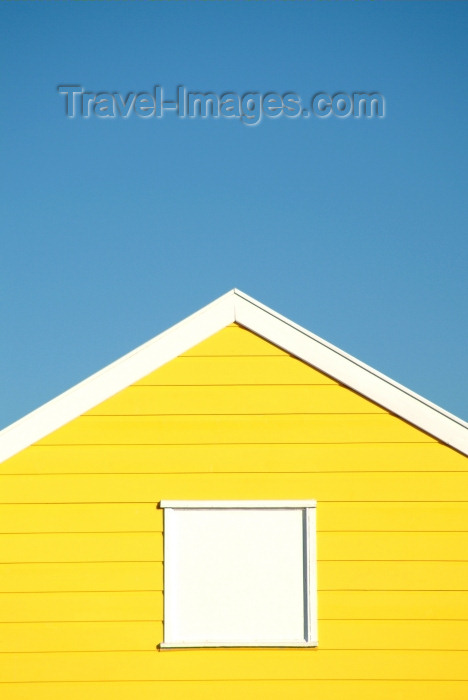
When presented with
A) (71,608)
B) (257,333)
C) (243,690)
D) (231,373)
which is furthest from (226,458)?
(243,690)

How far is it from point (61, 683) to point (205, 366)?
3240 millimetres

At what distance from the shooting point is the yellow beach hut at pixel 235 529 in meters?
8.87

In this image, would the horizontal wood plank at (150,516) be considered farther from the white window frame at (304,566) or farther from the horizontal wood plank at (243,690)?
the horizontal wood plank at (243,690)

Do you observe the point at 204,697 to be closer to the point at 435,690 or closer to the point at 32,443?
the point at 435,690

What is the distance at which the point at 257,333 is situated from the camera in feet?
30.5

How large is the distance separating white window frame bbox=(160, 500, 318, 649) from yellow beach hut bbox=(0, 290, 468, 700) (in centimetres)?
2

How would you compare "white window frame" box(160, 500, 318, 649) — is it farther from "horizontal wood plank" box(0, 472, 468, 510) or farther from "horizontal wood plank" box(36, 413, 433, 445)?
"horizontal wood plank" box(36, 413, 433, 445)

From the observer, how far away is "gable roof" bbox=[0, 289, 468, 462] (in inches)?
358

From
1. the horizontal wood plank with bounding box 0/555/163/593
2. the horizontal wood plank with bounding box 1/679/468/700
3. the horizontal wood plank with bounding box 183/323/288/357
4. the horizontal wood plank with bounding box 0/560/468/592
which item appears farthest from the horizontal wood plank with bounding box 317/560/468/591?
the horizontal wood plank with bounding box 183/323/288/357

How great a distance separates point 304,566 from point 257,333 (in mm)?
2264

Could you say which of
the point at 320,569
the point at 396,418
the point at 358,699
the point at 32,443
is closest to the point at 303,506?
the point at 320,569

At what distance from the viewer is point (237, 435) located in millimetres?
9188

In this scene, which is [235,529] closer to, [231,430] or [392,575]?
[231,430]

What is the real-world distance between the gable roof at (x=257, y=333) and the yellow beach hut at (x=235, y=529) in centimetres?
2
